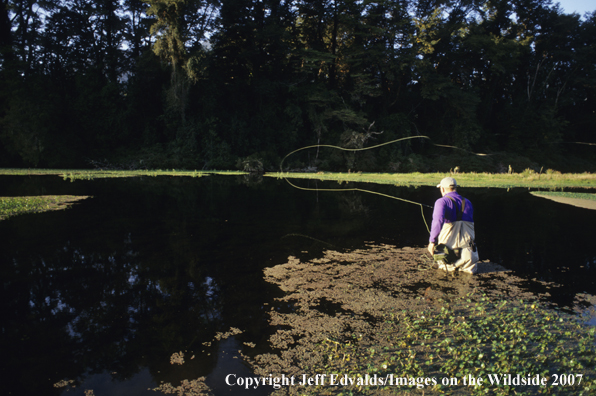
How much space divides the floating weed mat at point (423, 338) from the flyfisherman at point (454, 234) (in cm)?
26

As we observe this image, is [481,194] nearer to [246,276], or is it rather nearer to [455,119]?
[246,276]

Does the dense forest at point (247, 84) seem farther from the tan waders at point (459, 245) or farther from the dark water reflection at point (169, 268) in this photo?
the tan waders at point (459, 245)

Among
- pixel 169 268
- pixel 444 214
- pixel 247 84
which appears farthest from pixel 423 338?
pixel 247 84

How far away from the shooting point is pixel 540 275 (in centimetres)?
591

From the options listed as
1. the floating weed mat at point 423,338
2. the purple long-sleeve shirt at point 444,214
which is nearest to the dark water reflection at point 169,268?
the floating weed mat at point 423,338

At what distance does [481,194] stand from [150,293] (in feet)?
53.5

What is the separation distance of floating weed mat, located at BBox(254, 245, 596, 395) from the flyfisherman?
10.3 inches

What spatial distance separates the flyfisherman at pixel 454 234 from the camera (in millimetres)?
5750

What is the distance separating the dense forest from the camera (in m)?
30.1

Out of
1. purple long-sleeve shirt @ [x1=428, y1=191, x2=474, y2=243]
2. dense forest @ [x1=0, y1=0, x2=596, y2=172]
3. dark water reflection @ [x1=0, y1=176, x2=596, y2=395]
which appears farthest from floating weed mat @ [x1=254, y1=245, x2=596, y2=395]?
dense forest @ [x1=0, y1=0, x2=596, y2=172]

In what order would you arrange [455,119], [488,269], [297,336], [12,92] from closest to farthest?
[297,336] < [488,269] < [12,92] < [455,119]

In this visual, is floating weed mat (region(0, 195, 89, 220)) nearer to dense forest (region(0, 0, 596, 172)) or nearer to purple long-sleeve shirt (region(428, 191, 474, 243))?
purple long-sleeve shirt (region(428, 191, 474, 243))

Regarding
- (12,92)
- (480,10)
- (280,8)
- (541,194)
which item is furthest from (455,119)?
(12,92)

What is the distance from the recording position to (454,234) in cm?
583
